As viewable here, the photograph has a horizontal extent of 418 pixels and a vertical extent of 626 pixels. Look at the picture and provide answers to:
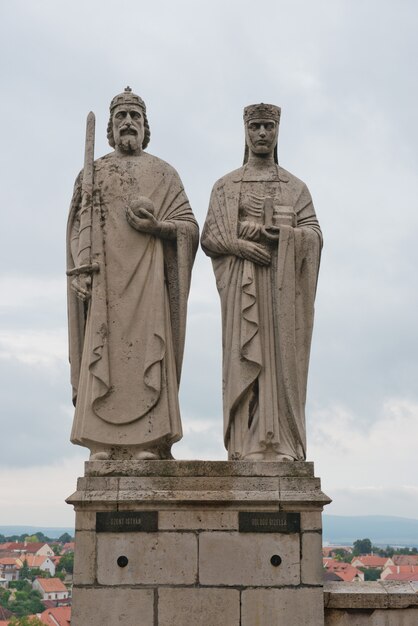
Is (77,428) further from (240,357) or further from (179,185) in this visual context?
(179,185)

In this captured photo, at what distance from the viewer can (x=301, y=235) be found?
12219 mm

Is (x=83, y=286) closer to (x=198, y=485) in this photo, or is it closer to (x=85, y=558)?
(x=198, y=485)

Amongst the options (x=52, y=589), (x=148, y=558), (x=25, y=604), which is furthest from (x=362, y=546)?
(x=148, y=558)

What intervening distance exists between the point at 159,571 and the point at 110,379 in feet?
7.21

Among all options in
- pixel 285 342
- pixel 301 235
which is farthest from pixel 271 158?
pixel 285 342

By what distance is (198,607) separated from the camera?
10.9 metres

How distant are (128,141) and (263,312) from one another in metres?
2.65

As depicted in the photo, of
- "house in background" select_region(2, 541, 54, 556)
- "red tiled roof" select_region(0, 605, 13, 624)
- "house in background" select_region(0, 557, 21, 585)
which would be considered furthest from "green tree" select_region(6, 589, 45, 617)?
"house in background" select_region(2, 541, 54, 556)

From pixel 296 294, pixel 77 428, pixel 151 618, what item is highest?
pixel 296 294

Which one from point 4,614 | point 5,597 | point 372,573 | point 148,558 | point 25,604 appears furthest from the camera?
point 5,597

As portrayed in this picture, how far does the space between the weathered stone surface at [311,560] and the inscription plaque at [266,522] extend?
169 millimetres

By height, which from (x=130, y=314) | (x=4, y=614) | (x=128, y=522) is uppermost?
(x=130, y=314)

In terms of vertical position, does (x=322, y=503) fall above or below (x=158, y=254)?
below

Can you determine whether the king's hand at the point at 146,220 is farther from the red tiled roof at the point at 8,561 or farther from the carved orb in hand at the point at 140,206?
the red tiled roof at the point at 8,561
